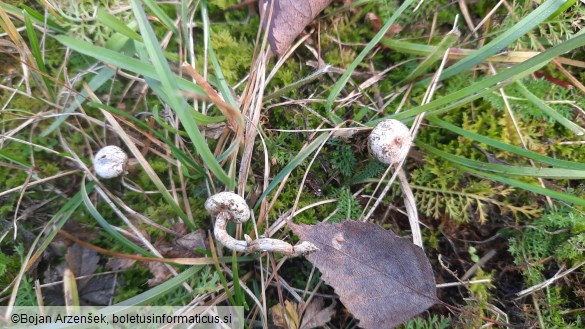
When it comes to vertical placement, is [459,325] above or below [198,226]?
below

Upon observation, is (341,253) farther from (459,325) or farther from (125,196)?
(125,196)

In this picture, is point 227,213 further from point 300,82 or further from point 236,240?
point 300,82

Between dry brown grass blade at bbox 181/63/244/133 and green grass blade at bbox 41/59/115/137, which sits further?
green grass blade at bbox 41/59/115/137

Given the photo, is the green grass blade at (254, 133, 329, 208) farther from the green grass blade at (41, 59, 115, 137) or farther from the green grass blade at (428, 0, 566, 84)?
the green grass blade at (41, 59, 115, 137)

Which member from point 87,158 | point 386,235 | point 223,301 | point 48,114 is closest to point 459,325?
point 386,235

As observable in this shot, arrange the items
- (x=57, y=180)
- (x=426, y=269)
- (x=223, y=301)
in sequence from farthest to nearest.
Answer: (x=57, y=180), (x=223, y=301), (x=426, y=269)

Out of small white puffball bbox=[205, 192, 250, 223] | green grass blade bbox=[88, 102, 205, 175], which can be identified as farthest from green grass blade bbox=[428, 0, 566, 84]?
green grass blade bbox=[88, 102, 205, 175]

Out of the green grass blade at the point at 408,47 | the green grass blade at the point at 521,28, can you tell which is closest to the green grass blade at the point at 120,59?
the green grass blade at the point at 408,47

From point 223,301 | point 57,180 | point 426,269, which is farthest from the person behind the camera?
point 57,180
